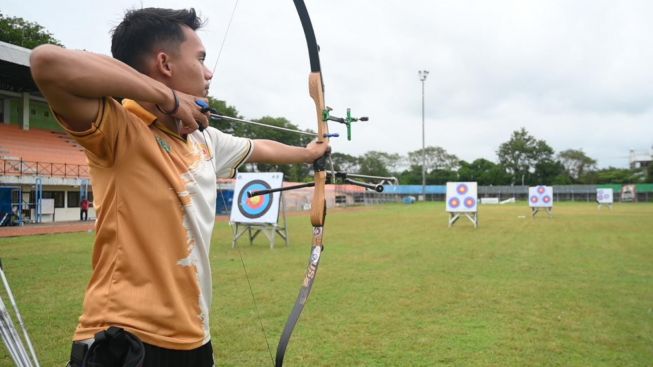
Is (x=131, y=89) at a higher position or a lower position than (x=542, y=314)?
higher

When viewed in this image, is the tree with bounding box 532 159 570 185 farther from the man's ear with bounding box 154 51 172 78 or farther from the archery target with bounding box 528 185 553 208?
the man's ear with bounding box 154 51 172 78

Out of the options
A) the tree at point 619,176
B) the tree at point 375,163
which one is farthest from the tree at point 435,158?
the tree at point 619,176

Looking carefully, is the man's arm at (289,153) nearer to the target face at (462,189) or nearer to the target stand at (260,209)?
the target stand at (260,209)

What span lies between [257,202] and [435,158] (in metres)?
77.7

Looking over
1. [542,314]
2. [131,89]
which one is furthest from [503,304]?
[131,89]

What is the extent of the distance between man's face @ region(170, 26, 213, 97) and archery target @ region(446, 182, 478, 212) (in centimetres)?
1488

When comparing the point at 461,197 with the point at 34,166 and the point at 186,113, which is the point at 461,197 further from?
the point at 34,166

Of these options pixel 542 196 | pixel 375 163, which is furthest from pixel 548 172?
pixel 542 196

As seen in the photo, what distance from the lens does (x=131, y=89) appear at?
0.98 meters

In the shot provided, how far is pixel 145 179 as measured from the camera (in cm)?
111

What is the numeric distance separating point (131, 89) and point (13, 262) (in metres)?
7.68

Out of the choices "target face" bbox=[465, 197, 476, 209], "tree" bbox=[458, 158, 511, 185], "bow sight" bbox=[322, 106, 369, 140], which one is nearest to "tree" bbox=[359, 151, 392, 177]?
"tree" bbox=[458, 158, 511, 185]

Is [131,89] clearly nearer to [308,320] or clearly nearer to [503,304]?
A: [308,320]

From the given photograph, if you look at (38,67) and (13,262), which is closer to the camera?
(38,67)
